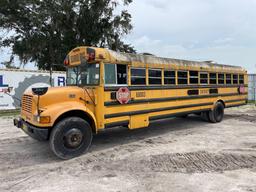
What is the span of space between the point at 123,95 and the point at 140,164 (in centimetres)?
190

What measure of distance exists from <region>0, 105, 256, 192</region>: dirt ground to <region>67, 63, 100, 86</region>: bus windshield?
5.51 feet

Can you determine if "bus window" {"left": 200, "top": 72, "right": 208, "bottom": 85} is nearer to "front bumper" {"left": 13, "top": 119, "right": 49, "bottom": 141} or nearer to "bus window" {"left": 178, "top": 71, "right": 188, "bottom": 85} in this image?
"bus window" {"left": 178, "top": 71, "right": 188, "bottom": 85}

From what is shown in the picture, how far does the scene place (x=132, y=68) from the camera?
665cm

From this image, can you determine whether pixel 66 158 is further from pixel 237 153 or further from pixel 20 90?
pixel 20 90

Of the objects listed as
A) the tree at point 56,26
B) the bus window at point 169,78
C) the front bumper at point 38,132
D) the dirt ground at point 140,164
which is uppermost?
the tree at point 56,26

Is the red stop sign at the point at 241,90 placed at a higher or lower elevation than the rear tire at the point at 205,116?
higher

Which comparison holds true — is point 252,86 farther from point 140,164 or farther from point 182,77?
point 140,164

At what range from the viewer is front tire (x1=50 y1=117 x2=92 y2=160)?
17.5 ft

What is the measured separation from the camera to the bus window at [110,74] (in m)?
6.05

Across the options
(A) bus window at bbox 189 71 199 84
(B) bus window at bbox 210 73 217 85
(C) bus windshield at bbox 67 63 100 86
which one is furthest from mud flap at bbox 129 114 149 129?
(B) bus window at bbox 210 73 217 85

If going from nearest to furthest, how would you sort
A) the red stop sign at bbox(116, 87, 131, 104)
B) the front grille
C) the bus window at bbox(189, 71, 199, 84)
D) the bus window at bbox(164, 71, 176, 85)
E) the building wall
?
the front grille
the red stop sign at bbox(116, 87, 131, 104)
the bus window at bbox(164, 71, 176, 85)
the bus window at bbox(189, 71, 199, 84)
the building wall

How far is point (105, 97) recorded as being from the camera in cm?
602

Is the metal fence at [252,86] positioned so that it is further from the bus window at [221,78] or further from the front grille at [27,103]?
the front grille at [27,103]

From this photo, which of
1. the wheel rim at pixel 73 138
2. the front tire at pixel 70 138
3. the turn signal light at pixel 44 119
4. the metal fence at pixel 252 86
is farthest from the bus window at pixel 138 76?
the metal fence at pixel 252 86
